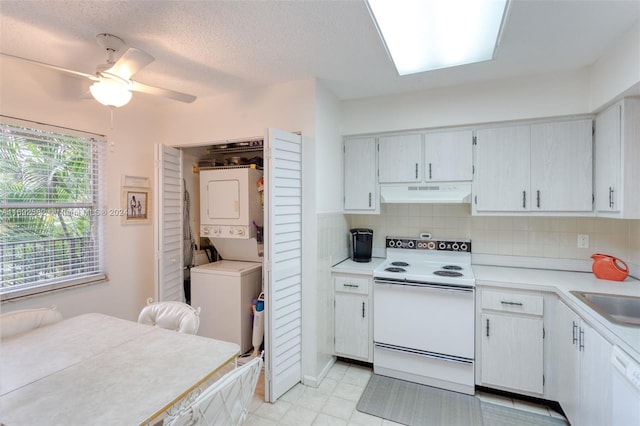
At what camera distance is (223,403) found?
43.3 inches

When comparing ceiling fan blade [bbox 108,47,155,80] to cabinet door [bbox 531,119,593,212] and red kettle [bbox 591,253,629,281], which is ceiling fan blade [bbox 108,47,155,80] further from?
red kettle [bbox 591,253,629,281]

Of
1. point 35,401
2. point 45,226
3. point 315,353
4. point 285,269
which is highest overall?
point 45,226

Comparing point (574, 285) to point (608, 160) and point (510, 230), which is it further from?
point (608, 160)

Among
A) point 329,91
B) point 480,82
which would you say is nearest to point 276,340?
point 329,91

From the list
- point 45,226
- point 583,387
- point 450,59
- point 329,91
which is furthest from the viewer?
point 329,91

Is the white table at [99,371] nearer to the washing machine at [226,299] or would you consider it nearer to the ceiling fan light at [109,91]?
the washing machine at [226,299]

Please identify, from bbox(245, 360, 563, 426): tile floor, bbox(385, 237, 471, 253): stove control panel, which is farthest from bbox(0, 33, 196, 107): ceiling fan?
bbox(385, 237, 471, 253): stove control panel

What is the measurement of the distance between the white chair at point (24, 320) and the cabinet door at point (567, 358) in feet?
10.2

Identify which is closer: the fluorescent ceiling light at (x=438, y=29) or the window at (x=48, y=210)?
the fluorescent ceiling light at (x=438, y=29)

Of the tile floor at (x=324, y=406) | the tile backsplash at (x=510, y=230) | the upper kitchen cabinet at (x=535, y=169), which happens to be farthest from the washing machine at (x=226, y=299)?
the upper kitchen cabinet at (x=535, y=169)

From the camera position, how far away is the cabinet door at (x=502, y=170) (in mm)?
2363

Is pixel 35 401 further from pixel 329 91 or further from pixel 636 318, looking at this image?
pixel 636 318

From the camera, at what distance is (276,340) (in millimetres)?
2164

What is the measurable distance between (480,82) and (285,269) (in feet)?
7.11
